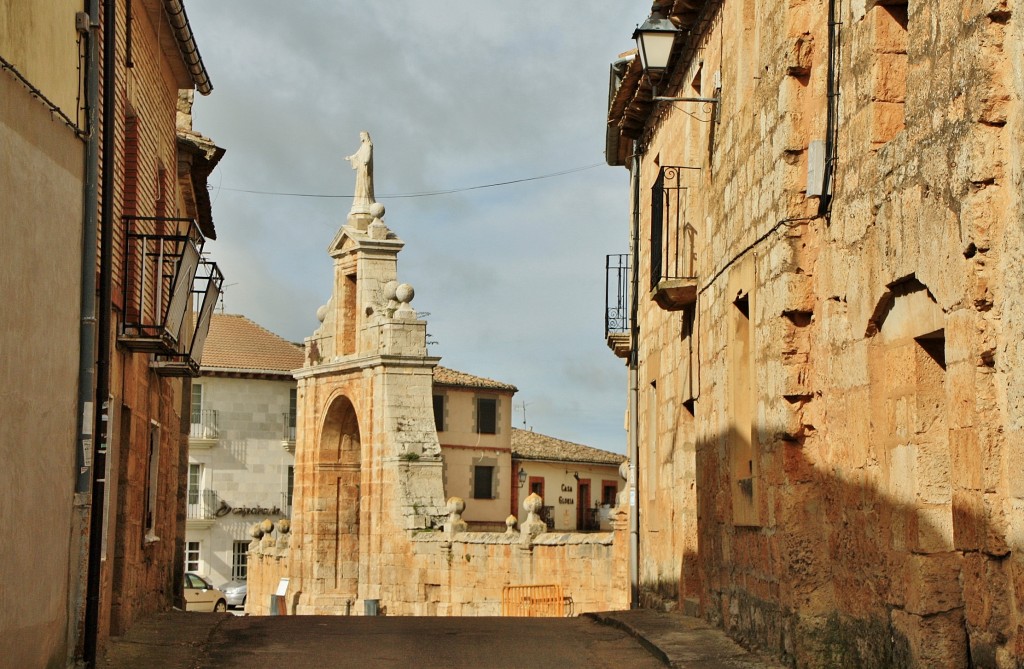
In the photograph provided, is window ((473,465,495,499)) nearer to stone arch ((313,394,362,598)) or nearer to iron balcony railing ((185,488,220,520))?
iron balcony railing ((185,488,220,520))

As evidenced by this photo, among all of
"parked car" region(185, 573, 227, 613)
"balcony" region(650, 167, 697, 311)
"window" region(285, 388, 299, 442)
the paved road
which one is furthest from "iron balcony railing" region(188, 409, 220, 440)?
"balcony" region(650, 167, 697, 311)

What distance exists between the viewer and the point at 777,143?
11.2 m

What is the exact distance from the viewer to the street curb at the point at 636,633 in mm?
12258

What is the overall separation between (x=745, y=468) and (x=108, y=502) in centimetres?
531

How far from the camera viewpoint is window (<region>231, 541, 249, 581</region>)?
52156 mm

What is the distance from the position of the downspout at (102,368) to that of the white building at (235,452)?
4072cm

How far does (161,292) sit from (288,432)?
41.0 meters

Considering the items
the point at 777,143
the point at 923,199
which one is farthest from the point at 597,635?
the point at 923,199

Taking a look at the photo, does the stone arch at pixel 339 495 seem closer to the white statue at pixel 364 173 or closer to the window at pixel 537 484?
the white statue at pixel 364 173

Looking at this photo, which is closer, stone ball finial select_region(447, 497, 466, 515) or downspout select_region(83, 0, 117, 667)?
downspout select_region(83, 0, 117, 667)

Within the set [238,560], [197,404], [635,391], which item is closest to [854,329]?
[635,391]

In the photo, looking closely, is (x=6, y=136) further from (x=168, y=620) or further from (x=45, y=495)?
(x=168, y=620)

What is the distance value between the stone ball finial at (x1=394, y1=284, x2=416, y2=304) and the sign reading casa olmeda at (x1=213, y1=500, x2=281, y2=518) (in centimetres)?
1862

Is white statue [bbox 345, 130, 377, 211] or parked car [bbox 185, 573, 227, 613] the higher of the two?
white statue [bbox 345, 130, 377, 211]
